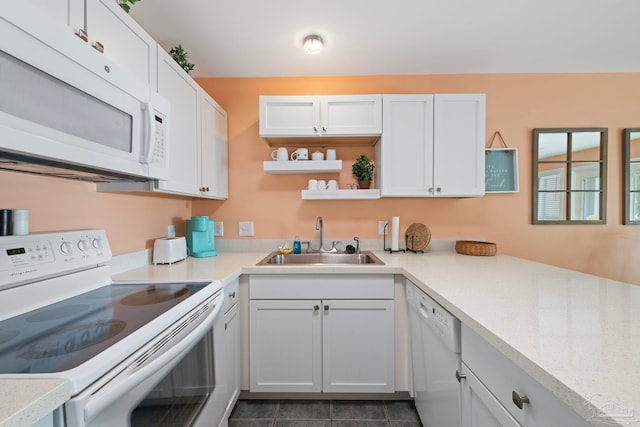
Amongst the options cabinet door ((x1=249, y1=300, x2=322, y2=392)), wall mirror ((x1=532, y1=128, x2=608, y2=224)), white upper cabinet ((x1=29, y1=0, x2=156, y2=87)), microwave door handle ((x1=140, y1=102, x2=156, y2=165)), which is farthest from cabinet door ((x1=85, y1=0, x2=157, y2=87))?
wall mirror ((x1=532, y1=128, x2=608, y2=224))

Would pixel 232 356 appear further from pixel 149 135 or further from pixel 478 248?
pixel 478 248

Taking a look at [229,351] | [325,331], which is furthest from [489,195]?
[229,351]

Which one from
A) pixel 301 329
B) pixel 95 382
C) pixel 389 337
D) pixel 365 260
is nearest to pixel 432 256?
pixel 365 260

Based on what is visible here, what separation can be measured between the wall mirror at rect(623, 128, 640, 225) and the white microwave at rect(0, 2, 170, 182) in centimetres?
334

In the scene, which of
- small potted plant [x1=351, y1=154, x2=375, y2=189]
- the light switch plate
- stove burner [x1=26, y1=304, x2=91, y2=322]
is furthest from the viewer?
the light switch plate

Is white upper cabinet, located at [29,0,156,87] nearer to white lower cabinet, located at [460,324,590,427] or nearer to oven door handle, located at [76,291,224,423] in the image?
oven door handle, located at [76,291,224,423]

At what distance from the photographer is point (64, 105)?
702 millimetres

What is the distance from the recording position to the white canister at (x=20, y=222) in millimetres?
889

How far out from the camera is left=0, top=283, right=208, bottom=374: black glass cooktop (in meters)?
0.57

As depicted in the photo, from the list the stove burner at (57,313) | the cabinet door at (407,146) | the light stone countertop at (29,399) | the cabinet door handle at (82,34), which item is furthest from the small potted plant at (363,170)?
the light stone countertop at (29,399)

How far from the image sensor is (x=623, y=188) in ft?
6.89

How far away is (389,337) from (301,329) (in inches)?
21.7

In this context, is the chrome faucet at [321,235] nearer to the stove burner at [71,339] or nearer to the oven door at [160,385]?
the oven door at [160,385]

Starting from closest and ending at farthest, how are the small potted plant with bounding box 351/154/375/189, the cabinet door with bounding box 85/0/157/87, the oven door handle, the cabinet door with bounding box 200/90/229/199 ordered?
the oven door handle
the cabinet door with bounding box 85/0/157/87
the cabinet door with bounding box 200/90/229/199
the small potted plant with bounding box 351/154/375/189
